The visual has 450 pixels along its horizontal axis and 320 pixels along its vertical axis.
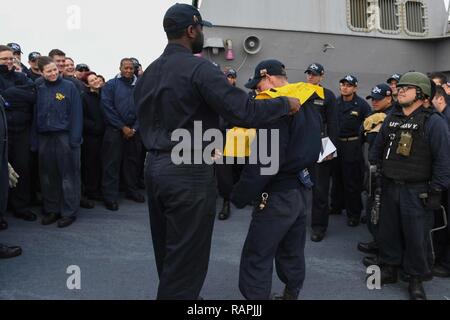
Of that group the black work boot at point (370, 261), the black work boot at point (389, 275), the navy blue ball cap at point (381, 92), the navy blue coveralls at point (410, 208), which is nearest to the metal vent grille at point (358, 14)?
the navy blue ball cap at point (381, 92)

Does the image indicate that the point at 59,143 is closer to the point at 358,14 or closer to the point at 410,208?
the point at 410,208

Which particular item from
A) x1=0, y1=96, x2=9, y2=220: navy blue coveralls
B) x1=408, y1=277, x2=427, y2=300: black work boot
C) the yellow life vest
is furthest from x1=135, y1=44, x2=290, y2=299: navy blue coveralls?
x1=0, y1=96, x2=9, y2=220: navy blue coveralls

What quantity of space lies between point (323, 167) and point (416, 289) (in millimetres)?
1755

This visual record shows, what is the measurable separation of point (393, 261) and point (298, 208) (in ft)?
4.19

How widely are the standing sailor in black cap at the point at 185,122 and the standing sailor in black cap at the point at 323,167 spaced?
246cm

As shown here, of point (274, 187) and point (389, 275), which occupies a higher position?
point (274, 187)

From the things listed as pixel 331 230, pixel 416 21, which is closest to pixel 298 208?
pixel 331 230

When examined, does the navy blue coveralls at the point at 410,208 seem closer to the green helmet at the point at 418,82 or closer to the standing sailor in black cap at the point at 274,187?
the green helmet at the point at 418,82

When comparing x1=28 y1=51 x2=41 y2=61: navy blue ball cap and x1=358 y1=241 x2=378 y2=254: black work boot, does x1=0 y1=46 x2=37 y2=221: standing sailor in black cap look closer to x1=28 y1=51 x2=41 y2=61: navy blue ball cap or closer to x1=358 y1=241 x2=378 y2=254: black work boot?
x1=28 y1=51 x2=41 y2=61: navy blue ball cap

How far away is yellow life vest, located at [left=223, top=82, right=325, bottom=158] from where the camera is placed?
2812 mm

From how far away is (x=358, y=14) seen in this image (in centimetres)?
741

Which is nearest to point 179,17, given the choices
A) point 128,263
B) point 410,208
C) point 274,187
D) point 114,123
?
point 274,187

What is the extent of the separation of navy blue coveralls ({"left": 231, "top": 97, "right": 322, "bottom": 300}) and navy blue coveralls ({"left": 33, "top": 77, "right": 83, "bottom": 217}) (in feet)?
9.48

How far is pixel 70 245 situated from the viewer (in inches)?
179
